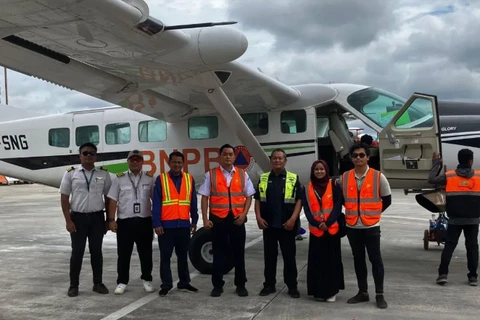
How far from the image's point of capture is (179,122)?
8.42 m

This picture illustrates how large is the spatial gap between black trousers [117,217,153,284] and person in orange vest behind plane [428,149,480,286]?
12.3 feet

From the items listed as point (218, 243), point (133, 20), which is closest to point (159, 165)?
point (218, 243)

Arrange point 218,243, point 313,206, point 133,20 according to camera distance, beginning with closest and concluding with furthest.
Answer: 1. point 133,20
2. point 313,206
3. point 218,243

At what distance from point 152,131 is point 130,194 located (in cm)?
271

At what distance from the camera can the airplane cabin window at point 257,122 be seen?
810 centimetres

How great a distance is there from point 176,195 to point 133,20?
235cm

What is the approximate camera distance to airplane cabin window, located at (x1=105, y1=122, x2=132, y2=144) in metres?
8.77

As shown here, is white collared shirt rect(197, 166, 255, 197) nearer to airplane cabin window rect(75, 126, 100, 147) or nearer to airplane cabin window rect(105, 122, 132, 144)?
airplane cabin window rect(105, 122, 132, 144)

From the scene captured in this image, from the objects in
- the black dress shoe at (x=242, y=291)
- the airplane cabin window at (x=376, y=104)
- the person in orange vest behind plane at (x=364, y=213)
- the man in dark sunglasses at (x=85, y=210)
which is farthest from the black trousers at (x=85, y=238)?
the airplane cabin window at (x=376, y=104)

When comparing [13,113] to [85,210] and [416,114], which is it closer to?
[85,210]

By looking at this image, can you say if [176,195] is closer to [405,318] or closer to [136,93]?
[136,93]

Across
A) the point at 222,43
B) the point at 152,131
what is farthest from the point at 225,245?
the point at 152,131

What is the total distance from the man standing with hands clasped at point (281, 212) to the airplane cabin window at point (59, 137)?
4808 millimetres

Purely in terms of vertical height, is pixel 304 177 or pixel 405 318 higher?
pixel 304 177
